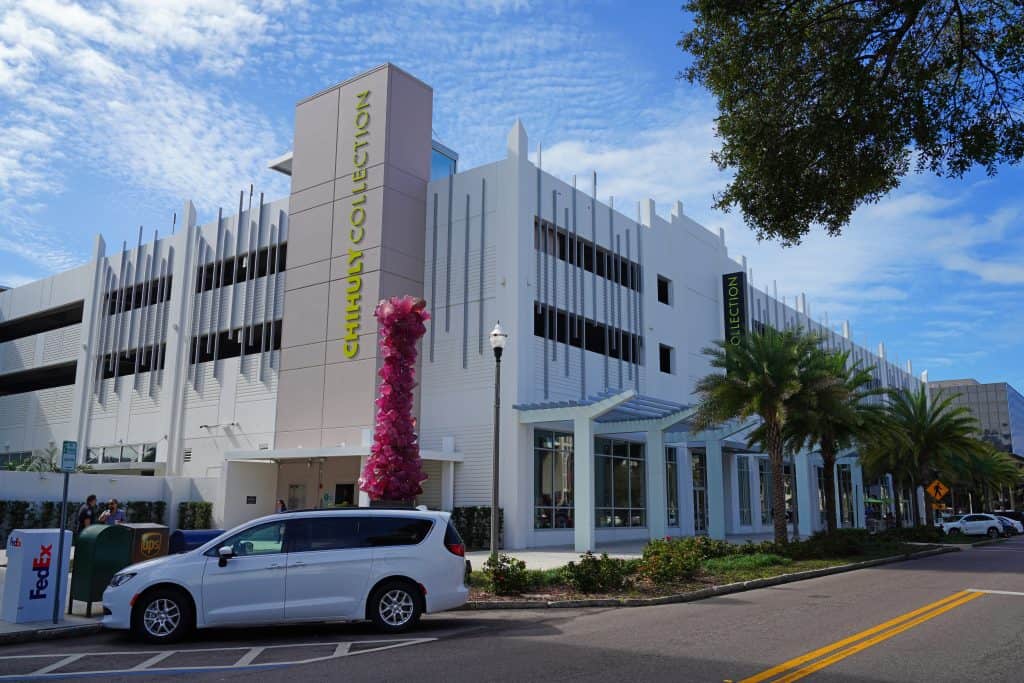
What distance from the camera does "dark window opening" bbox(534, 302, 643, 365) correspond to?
31.0 metres

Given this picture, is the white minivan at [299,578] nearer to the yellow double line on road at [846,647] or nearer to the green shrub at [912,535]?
the yellow double line on road at [846,647]

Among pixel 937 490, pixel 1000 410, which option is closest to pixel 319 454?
pixel 937 490

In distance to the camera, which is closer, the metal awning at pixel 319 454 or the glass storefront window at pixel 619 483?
the metal awning at pixel 319 454

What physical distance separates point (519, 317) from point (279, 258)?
12.2 m

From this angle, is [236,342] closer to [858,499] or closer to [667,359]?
[667,359]

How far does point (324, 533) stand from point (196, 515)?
78.9 feet

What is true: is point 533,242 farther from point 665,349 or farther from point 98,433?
point 98,433

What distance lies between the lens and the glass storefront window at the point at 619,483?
32031mm

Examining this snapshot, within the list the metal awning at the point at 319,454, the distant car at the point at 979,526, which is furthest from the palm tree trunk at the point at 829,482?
the distant car at the point at 979,526

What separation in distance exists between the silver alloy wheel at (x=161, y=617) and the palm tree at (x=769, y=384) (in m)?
18.2

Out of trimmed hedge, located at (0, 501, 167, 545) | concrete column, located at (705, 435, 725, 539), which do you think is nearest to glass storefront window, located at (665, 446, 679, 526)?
concrete column, located at (705, 435, 725, 539)

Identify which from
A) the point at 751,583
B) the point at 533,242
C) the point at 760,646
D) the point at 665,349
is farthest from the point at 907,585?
the point at 665,349

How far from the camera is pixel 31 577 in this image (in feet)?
39.0

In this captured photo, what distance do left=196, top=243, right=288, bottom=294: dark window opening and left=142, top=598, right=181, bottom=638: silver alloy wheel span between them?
25.4 metres
